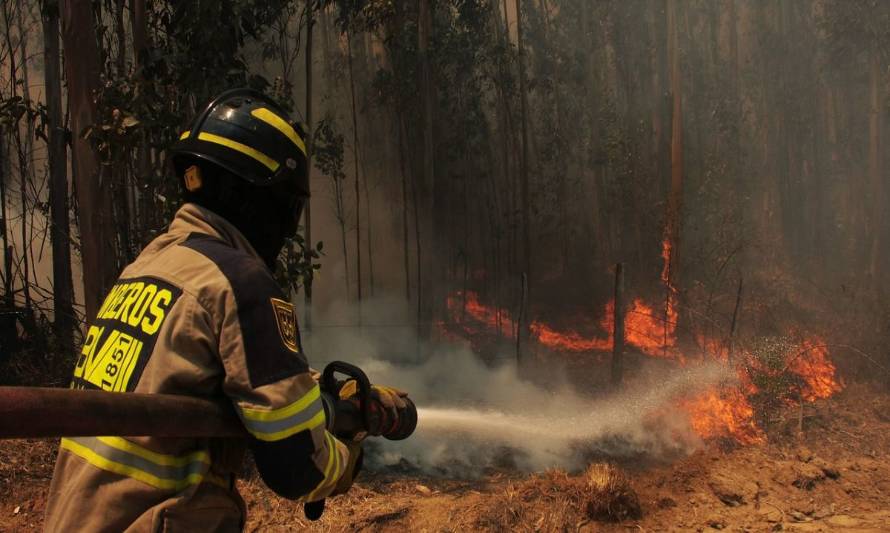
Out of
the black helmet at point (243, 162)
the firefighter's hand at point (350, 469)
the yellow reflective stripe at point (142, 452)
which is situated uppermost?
the black helmet at point (243, 162)

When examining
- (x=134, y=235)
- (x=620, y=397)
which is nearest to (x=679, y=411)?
(x=620, y=397)

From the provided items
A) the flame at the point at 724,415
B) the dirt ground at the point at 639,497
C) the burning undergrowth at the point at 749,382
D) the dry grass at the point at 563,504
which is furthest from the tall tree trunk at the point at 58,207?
the burning undergrowth at the point at 749,382

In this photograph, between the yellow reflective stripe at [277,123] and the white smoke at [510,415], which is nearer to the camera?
the yellow reflective stripe at [277,123]

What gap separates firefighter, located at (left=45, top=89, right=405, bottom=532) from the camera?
1.28 meters

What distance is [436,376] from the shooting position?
12.3 m

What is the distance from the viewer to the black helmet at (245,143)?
1.53 m

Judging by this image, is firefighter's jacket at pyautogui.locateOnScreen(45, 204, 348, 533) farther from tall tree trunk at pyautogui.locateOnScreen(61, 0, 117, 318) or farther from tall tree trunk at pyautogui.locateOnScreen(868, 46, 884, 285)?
tall tree trunk at pyautogui.locateOnScreen(868, 46, 884, 285)

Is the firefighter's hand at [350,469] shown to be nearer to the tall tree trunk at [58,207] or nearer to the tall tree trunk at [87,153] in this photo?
the tall tree trunk at [87,153]

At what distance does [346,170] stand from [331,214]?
165 cm

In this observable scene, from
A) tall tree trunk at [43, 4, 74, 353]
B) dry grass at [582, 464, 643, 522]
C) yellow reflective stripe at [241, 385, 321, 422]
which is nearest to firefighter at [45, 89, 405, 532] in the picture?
yellow reflective stripe at [241, 385, 321, 422]

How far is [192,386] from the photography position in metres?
1.30

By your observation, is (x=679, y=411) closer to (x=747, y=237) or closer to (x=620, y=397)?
(x=620, y=397)

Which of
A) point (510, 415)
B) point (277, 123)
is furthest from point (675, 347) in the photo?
point (277, 123)

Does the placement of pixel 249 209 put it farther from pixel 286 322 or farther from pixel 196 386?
pixel 196 386
